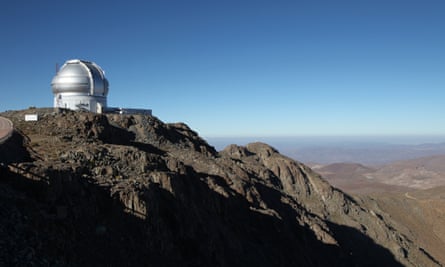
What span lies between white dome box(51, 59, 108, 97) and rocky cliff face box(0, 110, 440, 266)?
4663 mm

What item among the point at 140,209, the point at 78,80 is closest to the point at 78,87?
the point at 78,80

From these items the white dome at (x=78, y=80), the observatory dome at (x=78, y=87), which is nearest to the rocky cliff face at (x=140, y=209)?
the observatory dome at (x=78, y=87)

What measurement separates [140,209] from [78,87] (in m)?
25.4

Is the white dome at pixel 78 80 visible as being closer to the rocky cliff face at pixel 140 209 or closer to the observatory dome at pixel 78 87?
the observatory dome at pixel 78 87

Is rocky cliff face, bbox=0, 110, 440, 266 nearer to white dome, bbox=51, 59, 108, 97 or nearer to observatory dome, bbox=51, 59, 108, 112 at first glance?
observatory dome, bbox=51, 59, 108, 112

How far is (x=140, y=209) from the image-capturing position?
16.2 meters

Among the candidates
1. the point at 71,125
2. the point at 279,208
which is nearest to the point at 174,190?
the point at 71,125

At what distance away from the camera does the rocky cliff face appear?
12.8 m

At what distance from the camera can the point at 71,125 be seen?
91.1 ft

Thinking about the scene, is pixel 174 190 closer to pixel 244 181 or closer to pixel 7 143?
pixel 7 143

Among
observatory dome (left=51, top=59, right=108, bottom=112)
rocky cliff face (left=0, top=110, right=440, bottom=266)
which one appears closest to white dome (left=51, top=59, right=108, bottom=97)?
observatory dome (left=51, top=59, right=108, bottom=112)

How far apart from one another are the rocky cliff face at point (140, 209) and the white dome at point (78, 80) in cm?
466

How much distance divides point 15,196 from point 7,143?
8.69m

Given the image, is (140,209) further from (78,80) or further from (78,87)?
(78,80)
